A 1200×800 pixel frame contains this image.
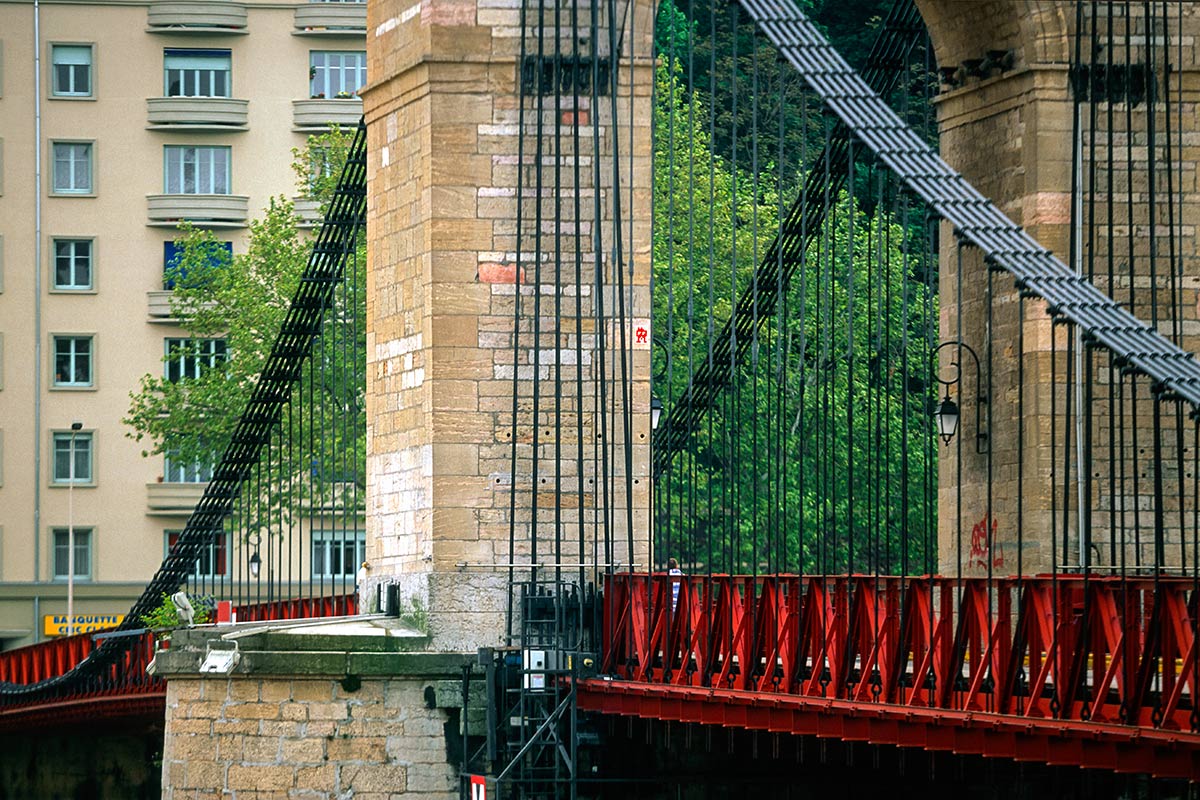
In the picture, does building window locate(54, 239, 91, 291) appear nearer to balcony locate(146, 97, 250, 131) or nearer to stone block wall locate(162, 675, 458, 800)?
balcony locate(146, 97, 250, 131)

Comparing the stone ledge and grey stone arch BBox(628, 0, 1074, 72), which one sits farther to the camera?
grey stone arch BBox(628, 0, 1074, 72)

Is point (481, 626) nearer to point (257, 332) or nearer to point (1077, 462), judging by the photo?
point (1077, 462)

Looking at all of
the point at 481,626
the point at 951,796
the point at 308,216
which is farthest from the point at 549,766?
the point at 308,216

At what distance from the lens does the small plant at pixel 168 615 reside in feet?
112

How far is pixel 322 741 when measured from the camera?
23.1 m

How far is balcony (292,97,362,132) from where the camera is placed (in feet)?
177

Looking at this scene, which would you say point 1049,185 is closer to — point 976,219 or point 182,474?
point 976,219

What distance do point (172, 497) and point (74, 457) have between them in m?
2.18

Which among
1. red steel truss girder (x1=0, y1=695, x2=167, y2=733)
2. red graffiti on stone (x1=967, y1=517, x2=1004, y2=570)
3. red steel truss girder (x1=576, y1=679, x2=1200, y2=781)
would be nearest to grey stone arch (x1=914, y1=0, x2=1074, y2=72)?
red graffiti on stone (x1=967, y1=517, x2=1004, y2=570)

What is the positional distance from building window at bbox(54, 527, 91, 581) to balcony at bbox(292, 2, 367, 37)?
10.8m

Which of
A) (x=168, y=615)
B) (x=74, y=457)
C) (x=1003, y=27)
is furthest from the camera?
(x=74, y=457)

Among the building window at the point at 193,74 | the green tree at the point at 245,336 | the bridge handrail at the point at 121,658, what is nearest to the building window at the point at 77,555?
the green tree at the point at 245,336

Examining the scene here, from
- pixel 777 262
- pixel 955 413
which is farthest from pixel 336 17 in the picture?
pixel 955 413

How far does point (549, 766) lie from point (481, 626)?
53.7 inches
